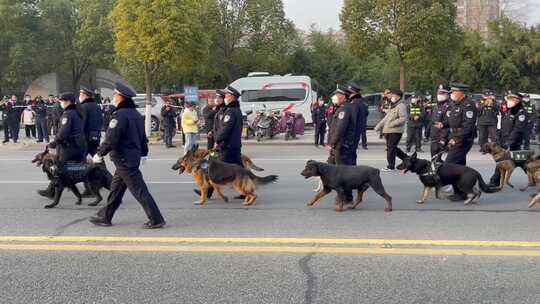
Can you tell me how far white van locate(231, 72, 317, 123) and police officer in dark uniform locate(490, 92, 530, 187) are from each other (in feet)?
58.0

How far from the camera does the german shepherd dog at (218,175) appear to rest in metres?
8.01

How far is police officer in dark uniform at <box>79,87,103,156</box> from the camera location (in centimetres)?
920

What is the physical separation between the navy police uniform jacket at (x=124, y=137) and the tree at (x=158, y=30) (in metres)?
12.7

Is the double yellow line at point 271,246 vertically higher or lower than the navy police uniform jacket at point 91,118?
lower

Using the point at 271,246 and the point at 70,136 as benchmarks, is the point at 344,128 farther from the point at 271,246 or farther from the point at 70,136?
the point at 70,136

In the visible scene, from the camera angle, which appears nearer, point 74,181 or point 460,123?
point 74,181

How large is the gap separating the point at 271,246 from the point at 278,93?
21991mm

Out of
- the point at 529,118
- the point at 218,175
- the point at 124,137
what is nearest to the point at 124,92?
the point at 124,137

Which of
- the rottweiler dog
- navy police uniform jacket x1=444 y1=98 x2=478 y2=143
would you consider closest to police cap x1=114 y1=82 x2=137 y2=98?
the rottweiler dog

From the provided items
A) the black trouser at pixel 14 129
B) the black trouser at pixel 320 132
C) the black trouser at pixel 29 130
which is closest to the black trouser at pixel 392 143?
the black trouser at pixel 320 132

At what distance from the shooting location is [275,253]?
560cm

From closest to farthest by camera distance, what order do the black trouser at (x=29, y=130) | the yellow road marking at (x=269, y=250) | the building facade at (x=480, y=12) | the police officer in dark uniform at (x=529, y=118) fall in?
the yellow road marking at (x=269, y=250), the police officer in dark uniform at (x=529, y=118), the black trouser at (x=29, y=130), the building facade at (x=480, y=12)

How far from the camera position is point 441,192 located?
8734 mm

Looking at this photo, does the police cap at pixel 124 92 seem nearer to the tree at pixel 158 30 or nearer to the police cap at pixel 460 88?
the police cap at pixel 460 88
